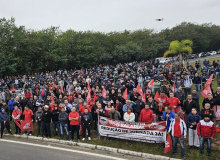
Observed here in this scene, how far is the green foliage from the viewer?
1148 inches

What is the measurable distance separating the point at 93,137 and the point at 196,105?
517 cm

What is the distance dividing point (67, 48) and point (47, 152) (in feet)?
94.1

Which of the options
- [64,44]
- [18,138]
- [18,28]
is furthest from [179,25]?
[18,138]

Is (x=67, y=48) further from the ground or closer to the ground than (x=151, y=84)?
further from the ground

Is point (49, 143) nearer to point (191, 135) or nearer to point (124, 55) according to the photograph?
point (191, 135)

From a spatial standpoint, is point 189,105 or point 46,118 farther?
point 46,118

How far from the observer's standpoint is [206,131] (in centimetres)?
774

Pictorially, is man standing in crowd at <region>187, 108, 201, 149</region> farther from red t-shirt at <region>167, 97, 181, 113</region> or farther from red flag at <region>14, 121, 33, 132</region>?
red flag at <region>14, 121, 33, 132</region>

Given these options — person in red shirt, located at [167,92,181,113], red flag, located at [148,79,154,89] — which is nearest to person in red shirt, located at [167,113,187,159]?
person in red shirt, located at [167,92,181,113]

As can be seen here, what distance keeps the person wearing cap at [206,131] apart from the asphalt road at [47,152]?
2.58 m

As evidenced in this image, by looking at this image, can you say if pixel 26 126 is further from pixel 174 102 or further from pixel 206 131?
pixel 206 131

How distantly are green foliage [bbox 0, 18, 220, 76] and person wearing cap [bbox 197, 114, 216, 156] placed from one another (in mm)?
20500

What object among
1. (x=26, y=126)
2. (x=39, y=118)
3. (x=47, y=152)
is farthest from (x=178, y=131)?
(x=26, y=126)

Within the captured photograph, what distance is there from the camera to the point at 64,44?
3616 centimetres
